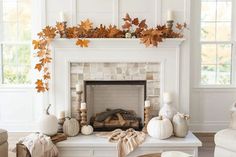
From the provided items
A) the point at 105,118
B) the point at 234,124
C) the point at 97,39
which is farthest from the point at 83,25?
the point at 234,124

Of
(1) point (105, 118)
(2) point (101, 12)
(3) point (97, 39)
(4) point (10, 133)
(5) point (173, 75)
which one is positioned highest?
(2) point (101, 12)

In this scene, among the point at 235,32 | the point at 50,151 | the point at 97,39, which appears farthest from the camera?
the point at 235,32

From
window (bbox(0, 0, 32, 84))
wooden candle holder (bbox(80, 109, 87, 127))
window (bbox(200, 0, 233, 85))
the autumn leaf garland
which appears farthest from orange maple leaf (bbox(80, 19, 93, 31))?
window (bbox(200, 0, 233, 85))

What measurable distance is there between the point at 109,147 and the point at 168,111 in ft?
2.86

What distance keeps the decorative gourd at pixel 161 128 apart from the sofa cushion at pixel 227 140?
0.55 m

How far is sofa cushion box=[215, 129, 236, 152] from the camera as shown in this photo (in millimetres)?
3162

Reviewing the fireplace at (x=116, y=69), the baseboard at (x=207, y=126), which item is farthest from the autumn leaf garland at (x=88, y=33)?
the baseboard at (x=207, y=126)

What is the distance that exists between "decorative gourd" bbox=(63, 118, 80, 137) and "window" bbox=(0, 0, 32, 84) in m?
1.66

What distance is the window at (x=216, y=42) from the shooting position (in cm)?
481

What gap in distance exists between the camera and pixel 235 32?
479 centimetres

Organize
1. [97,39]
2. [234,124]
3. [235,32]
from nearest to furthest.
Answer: [234,124], [97,39], [235,32]

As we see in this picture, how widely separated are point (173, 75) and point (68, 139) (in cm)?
156

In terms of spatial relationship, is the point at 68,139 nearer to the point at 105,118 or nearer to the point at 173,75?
the point at 105,118

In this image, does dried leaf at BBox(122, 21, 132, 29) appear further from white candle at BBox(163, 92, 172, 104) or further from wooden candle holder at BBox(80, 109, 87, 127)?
wooden candle holder at BBox(80, 109, 87, 127)
